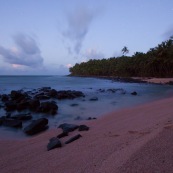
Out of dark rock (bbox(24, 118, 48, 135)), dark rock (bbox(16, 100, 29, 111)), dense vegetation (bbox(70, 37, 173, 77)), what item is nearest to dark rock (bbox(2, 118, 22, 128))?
dark rock (bbox(24, 118, 48, 135))

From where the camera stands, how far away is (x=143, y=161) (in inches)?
131

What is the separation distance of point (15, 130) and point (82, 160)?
5212 mm

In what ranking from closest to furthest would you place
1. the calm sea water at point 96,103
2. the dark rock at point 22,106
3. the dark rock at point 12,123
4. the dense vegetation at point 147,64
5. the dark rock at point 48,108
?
the dark rock at point 12,123
the calm sea water at point 96,103
the dark rock at point 48,108
the dark rock at point 22,106
the dense vegetation at point 147,64

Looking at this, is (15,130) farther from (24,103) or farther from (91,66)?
(91,66)

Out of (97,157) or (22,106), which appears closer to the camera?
(97,157)

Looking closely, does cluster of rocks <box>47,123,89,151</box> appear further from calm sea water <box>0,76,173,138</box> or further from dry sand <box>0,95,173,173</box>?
calm sea water <box>0,76,173,138</box>

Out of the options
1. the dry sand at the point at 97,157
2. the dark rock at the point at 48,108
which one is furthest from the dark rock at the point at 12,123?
the dark rock at the point at 48,108

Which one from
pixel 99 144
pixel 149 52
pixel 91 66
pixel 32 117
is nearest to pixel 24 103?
pixel 32 117

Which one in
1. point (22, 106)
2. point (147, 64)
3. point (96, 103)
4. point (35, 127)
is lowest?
point (96, 103)

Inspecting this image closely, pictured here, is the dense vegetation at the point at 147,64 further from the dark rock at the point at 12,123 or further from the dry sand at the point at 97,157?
the dry sand at the point at 97,157

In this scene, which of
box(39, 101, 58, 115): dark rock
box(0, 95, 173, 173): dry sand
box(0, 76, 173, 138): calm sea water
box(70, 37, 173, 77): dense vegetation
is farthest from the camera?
box(70, 37, 173, 77): dense vegetation

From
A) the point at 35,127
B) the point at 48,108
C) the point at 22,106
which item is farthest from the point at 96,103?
the point at 35,127

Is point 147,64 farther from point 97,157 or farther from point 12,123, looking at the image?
point 97,157

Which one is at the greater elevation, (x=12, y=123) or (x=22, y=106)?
(x=12, y=123)
